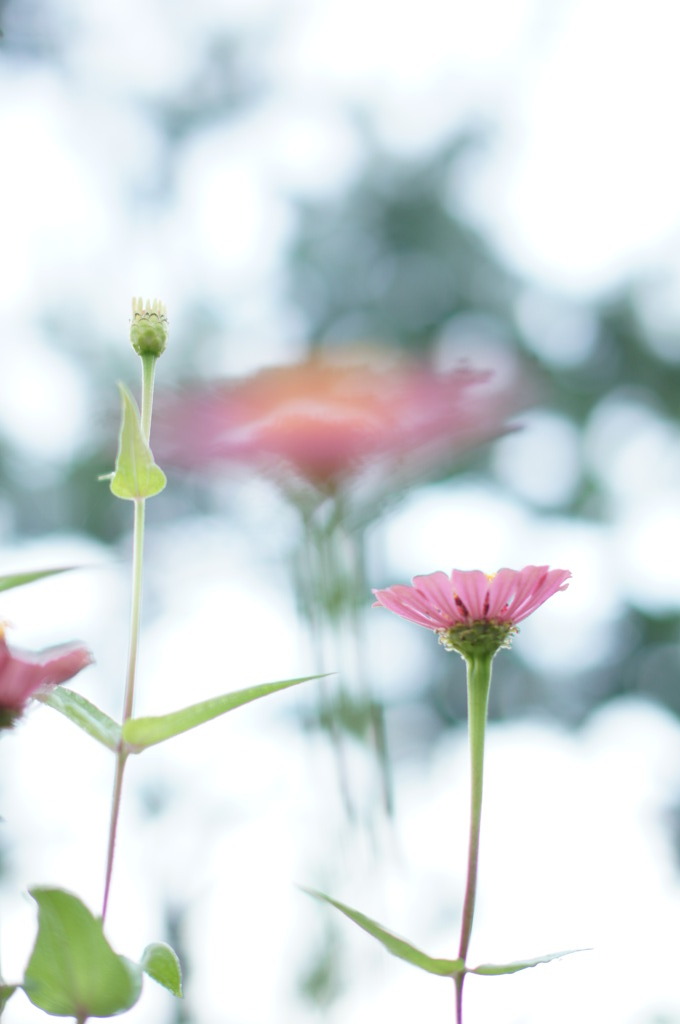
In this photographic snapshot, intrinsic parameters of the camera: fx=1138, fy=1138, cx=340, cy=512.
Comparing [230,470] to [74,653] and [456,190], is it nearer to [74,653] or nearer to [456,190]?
[74,653]

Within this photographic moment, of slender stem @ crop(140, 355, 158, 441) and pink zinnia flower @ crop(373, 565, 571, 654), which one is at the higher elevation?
slender stem @ crop(140, 355, 158, 441)

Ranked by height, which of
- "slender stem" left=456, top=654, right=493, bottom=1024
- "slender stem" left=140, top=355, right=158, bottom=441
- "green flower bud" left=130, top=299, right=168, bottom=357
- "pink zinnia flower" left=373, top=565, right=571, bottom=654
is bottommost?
"slender stem" left=456, top=654, right=493, bottom=1024

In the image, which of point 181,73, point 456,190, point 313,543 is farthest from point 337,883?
point 181,73

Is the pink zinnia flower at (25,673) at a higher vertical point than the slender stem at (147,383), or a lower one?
lower
